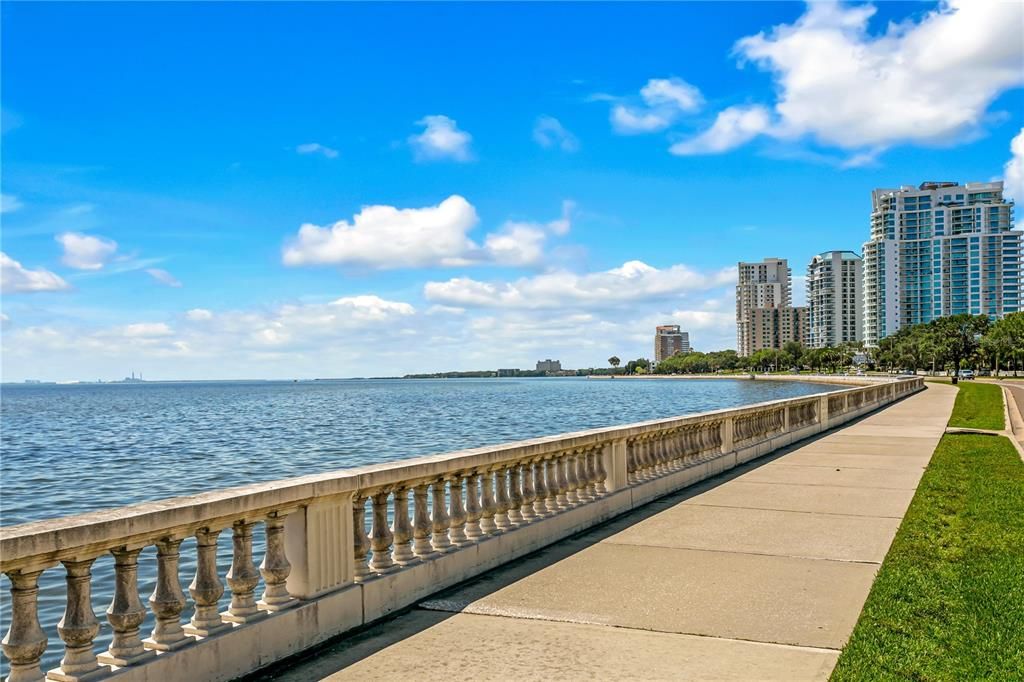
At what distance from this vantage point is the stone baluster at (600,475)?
981 cm

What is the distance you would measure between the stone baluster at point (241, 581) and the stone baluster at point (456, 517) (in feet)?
7.36

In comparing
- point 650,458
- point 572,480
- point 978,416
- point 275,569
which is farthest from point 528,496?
point 978,416

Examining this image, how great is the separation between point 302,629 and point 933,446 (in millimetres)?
17714

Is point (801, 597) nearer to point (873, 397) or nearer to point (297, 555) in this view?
point (297, 555)

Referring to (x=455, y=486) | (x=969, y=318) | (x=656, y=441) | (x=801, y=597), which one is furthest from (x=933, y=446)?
(x=969, y=318)

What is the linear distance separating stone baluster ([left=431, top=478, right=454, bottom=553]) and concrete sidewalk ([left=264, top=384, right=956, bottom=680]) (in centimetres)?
40

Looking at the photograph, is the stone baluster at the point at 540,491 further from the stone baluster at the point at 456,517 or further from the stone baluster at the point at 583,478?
the stone baluster at the point at 456,517

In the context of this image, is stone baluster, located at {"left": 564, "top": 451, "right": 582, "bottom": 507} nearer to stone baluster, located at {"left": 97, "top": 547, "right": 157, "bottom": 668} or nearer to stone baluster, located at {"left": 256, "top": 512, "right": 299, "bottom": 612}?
stone baluster, located at {"left": 256, "top": 512, "right": 299, "bottom": 612}

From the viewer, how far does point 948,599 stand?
6.38 metres

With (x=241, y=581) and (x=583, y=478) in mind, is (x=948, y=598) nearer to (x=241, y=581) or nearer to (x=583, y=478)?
(x=583, y=478)

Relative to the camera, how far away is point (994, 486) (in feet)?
41.1

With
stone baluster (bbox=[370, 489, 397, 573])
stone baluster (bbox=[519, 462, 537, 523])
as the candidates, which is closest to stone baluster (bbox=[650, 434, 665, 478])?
stone baluster (bbox=[519, 462, 537, 523])

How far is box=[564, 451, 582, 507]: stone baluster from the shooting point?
904 centimetres

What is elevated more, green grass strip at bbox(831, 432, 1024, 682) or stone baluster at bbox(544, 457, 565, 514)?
stone baluster at bbox(544, 457, 565, 514)
